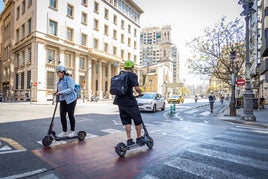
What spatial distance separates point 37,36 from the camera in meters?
29.3

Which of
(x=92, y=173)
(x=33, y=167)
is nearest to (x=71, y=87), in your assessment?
(x=33, y=167)

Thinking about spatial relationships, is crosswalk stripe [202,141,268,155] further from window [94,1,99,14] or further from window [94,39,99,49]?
window [94,1,99,14]

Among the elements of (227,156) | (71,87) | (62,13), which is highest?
(62,13)

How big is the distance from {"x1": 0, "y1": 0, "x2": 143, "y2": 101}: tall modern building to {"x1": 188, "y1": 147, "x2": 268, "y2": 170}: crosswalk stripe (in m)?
27.6

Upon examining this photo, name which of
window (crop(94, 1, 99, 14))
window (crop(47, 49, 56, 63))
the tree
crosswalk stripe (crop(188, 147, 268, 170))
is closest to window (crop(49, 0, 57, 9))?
window (crop(47, 49, 56, 63))

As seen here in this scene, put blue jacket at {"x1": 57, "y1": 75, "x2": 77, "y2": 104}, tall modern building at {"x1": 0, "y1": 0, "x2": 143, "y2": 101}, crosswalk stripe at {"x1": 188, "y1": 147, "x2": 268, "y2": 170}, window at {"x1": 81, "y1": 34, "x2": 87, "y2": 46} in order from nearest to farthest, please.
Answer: crosswalk stripe at {"x1": 188, "y1": 147, "x2": 268, "y2": 170} < blue jacket at {"x1": 57, "y1": 75, "x2": 77, "y2": 104} < tall modern building at {"x1": 0, "y1": 0, "x2": 143, "y2": 101} < window at {"x1": 81, "y1": 34, "x2": 87, "y2": 46}

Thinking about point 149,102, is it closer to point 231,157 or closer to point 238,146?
point 238,146

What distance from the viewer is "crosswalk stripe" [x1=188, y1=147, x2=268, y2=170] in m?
3.64

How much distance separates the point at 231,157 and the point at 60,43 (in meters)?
33.1

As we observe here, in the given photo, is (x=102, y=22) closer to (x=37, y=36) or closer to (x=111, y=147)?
(x=37, y=36)

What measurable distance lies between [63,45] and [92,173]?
33.0 metres

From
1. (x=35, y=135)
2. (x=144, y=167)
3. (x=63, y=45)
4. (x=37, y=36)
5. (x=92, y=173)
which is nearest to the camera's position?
(x=92, y=173)

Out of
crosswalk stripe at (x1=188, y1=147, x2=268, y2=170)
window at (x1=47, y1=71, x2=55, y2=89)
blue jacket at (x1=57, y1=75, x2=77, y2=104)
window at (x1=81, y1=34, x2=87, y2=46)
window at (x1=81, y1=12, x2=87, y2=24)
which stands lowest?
crosswalk stripe at (x1=188, y1=147, x2=268, y2=170)

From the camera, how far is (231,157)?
401 centimetres
